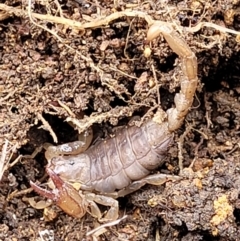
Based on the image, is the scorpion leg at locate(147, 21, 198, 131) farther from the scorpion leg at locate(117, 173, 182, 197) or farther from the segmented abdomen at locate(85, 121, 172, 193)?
the scorpion leg at locate(117, 173, 182, 197)

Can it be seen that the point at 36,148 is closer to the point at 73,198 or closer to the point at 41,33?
the point at 73,198

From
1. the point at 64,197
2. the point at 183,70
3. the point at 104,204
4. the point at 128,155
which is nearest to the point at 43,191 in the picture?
the point at 64,197

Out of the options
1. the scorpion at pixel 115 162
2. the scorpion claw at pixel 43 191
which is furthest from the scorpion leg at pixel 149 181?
the scorpion claw at pixel 43 191

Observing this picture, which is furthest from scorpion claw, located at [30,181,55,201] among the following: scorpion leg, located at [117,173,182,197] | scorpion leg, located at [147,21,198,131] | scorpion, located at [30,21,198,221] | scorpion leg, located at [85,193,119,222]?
scorpion leg, located at [147,21,198,131]

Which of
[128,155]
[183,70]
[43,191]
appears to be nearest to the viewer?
[183,70]

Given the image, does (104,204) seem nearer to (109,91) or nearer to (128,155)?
(128,155)

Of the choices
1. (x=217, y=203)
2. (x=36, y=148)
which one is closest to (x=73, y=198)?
(x=36, y=148)

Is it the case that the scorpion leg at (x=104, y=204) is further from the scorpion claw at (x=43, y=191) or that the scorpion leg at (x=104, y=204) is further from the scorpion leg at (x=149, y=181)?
the scorpion claw at (x=43, y=191)
